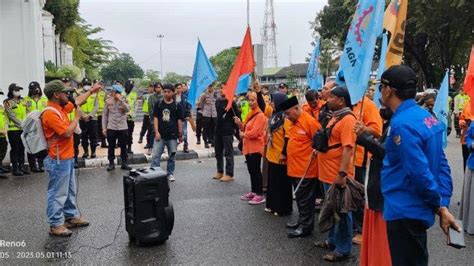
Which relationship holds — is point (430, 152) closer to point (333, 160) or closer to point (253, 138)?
point (333, 160)

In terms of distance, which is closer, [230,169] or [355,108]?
[355,108]

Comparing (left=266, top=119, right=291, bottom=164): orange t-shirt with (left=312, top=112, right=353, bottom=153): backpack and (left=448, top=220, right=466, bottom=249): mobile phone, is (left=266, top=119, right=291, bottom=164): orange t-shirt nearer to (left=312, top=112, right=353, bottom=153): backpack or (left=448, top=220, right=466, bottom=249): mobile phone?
(left=312, top=112, right=353, bottom=153): backpack

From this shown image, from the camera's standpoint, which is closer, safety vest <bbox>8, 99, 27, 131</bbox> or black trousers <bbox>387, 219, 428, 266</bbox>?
black trousers <bbox>387, 219, 428, 266</bbox>

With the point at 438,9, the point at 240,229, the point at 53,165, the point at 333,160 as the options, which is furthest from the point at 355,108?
the point at 438,9

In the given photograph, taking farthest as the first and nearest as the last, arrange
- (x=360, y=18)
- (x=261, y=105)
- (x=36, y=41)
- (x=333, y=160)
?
(x=36, y=41), (x=261, y=105), (x=333, y=160), (x=360, y=18)

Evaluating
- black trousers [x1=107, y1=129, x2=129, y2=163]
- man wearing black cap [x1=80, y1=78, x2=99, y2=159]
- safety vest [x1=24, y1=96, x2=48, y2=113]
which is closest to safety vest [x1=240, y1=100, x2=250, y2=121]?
man wearing black cap [x1=80, y1=78, x2=99, y2=159]

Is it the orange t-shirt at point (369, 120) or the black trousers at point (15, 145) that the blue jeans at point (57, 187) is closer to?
the orange t-shirt at point (369, 120)

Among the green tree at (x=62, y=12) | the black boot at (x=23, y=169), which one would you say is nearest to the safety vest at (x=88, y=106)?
the black boot at (x=23, y=169)

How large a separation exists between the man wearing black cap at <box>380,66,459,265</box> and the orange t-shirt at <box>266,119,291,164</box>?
3.55m

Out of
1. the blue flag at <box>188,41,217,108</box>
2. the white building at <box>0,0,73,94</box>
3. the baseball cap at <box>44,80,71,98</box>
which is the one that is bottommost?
the baseball cap at <box>44,80,71,98</box>

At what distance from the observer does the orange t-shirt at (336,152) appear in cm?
478

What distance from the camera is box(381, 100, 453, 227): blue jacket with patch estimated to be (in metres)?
2.92

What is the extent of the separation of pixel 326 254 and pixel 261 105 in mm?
3110

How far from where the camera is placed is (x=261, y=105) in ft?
25.0
